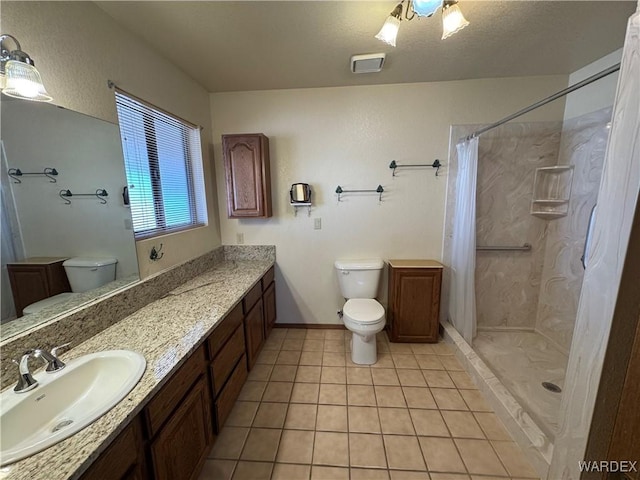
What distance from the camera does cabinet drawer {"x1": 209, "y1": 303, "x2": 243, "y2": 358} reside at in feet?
4.52

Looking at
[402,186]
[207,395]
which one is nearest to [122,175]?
[207,395]

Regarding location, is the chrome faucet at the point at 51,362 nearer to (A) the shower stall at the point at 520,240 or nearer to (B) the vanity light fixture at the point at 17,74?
(B) the vanity light fixture at the point at 17,74

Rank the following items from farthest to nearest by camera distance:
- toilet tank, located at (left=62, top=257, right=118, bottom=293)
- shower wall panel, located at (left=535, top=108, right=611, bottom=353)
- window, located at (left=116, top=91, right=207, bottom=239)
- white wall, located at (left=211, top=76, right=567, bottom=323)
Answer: white wall, located at (left=211, top=76, right=567, bottom=323)
shower wall panel, located at (left=535, top=108, right=611, bottom=353)
window, located at (left=116, top=91, right=207, bottom=239)
toilet tank, located at (left=62, top=257, right=118, bottom=293)

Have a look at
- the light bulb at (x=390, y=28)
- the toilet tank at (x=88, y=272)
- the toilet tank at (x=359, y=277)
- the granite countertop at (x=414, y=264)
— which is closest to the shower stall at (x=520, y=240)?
the granite countertop at (x=414, y=264)

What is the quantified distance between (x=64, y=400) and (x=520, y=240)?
3.29 m

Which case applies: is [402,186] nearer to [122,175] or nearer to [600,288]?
[600,288]

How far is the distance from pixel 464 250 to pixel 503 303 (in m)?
0.78

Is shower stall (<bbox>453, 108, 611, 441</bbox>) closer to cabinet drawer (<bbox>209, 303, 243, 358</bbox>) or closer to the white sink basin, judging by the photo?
cabinet drawer (<bbox>209, 303, 243, 358</bbox>)

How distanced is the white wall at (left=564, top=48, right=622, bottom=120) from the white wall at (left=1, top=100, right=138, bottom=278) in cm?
329

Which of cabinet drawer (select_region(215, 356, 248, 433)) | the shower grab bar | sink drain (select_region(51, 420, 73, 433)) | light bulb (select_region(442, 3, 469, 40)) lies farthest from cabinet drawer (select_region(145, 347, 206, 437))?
the shower grab bar

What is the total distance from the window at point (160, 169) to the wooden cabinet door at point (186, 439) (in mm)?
1075

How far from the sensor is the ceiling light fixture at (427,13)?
4.03 feet

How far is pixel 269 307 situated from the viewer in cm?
250

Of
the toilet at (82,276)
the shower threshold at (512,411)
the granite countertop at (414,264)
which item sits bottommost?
the shower threshold at (512,411)
